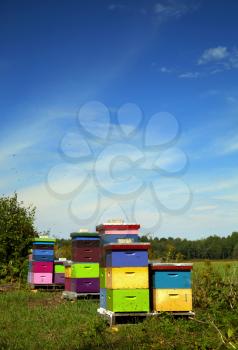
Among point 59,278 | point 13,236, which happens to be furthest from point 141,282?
point 13,236

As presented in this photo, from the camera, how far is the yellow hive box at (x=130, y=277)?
28.1 ft

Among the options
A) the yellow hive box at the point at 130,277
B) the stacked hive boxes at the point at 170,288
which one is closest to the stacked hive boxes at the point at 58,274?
the yellow hive box at the point at 130,277

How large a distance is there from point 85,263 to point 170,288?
4.45m

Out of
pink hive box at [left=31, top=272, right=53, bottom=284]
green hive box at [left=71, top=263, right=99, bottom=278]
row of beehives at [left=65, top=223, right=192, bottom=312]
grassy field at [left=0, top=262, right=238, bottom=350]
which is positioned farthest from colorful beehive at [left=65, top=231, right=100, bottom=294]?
pink hive box at [left=31, top=272, right=53, bottom=284]

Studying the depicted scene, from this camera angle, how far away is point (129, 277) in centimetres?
861

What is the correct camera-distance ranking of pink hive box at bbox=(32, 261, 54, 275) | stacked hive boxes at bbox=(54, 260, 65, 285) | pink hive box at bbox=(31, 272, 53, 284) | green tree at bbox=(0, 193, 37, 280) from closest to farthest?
pink hive box at bbox=(31, 272, 53, 284) < pink hive box at bbox=(32, 261, 54, 275) < stacked hive boxes at bbox=(54, 260, 65, 285) < green tree at bbox=(0, 193, 37, 280)

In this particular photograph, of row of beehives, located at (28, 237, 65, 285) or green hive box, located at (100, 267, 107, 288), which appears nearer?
green hive box, located at (100, 267, 107, 288)

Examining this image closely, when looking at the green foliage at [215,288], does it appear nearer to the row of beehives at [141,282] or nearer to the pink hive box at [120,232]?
the row of beehives at [141,282]

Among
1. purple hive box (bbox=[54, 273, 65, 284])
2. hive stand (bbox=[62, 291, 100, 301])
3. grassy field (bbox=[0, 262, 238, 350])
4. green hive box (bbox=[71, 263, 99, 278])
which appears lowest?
grassy field (bbox=[0, 262, 238, 350])

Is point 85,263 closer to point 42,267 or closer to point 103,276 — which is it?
point 103,276

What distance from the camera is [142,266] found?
8.63m

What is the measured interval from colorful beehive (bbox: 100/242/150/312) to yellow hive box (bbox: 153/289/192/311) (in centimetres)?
17

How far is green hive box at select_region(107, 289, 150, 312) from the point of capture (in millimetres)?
8445

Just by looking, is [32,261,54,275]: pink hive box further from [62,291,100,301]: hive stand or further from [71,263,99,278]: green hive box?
[71,263,99,278]: green hive box
